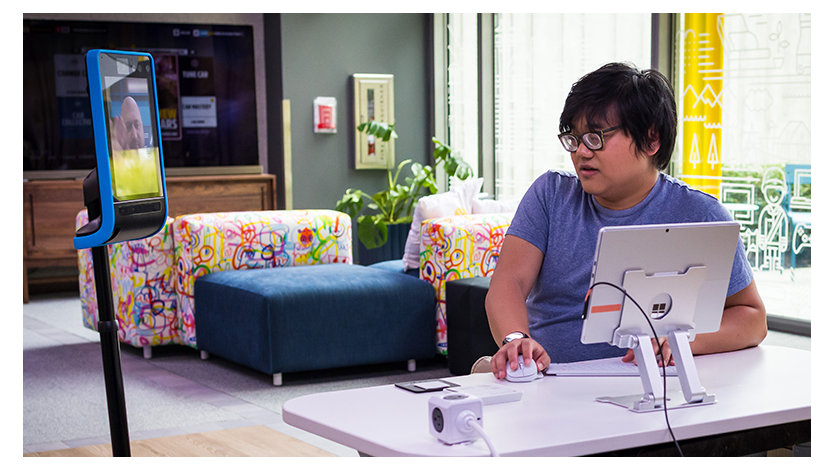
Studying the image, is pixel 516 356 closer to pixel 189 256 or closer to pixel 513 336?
pixel 513 336

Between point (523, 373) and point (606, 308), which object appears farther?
point (523, 373)

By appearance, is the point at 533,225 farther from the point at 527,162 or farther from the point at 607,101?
the point at 527,162

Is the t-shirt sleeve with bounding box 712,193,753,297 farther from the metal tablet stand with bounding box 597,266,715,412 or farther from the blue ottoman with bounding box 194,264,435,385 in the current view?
the blue ottoman with bounding box 194,264,435,385

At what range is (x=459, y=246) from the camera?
4414 mm

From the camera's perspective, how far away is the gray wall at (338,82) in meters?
7.89

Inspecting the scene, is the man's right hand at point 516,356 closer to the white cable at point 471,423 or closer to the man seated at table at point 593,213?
the man seated at table at point 593,213

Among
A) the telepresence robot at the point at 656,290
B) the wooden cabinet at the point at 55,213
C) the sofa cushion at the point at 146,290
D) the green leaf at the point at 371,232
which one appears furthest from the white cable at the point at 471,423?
the wooden cabinet at the point at 55,213

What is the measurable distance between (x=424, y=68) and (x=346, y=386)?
14.7 ft

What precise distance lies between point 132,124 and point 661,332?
99 centimetres

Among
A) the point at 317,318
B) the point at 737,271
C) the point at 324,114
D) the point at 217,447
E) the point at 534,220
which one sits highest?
the point at 324,114

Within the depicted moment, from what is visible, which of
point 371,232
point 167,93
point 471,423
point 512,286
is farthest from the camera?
point 167,93

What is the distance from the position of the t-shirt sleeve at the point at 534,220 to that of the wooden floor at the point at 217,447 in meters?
1.36

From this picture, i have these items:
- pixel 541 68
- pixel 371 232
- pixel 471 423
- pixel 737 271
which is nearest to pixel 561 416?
pixel 471 423

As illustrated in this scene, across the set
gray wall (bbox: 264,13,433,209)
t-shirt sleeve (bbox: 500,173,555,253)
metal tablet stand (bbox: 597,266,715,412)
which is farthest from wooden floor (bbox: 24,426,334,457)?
gray wall (bbox: 264,13,433,209)
